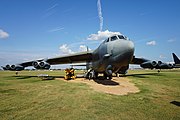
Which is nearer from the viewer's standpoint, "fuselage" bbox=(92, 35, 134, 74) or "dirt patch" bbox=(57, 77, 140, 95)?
"dirt patch" bbox=(57, 77, 140, 95)

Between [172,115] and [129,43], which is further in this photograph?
[129,43]

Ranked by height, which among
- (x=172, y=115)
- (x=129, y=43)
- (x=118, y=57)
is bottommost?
(x=172, y=115)

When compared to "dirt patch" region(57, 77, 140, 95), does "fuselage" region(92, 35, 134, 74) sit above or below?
above

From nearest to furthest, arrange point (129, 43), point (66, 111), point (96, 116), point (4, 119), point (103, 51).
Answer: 1. point (4, 119)
2. point (96, 116)
3. point (66, 111)
4. point (129, 43)
5. point (103, 51)

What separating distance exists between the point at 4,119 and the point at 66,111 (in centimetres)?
209

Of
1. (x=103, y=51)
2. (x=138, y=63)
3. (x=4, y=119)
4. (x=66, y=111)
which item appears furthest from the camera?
(x=138, y=63)

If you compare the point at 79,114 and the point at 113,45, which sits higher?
the point at 113,45

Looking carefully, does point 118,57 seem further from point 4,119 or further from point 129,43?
point 4,119

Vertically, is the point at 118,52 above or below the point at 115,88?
above

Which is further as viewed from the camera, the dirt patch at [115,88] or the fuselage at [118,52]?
the fuselage at [118,52]

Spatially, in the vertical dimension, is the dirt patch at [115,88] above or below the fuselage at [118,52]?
below

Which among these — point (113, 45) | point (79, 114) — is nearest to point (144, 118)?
point (79, 114)

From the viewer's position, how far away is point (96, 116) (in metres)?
5.14

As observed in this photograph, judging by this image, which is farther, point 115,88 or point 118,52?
point 115,88
